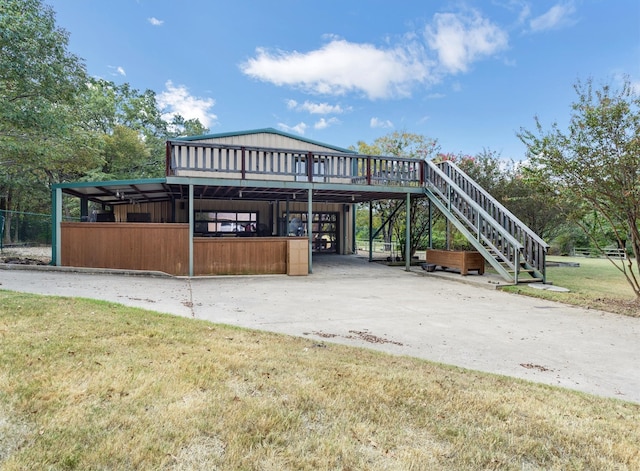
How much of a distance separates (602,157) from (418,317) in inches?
186

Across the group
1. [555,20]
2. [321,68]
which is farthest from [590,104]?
[321,68]

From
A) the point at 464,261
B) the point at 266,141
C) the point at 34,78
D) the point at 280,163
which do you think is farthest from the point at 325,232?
the point at 34,78

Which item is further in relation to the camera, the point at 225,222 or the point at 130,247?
the point at 225,222

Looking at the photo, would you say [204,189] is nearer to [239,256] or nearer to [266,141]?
[239,256]

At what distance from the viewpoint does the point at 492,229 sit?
9852 mm

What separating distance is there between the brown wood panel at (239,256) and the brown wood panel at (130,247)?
409 millimetres

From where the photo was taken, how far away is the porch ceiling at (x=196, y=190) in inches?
405

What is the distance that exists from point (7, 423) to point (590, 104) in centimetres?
918

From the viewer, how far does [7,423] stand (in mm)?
2152

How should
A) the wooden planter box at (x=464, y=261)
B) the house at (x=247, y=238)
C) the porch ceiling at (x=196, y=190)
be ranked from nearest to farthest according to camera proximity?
1. the house at (x=247, y=238)
2. the porch ceiling at (x=196, y=190)
3. the wooden planter box at (x=464, y=261)

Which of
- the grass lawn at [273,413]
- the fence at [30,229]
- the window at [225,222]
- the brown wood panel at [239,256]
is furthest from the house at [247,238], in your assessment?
the fence at [30,229]

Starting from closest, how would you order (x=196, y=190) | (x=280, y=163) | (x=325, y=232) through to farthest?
(x=280, y=163) < (x=196, y=190) < (x=325, y=232)

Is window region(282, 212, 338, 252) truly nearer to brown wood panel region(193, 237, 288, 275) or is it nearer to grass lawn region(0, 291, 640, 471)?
brown wood panel region(193, 237, 288, 275)

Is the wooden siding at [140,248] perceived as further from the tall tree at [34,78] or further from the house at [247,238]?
the tall tree at [34,78]
